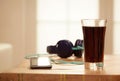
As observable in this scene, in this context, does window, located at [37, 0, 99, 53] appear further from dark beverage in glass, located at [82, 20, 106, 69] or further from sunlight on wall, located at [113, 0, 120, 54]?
dark beverage in glass, located at [82, 20, 106, 69]

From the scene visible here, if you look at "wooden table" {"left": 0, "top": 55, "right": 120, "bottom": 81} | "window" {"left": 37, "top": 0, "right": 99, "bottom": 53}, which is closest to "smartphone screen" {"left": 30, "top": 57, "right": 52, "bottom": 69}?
"wooden table" {"left": 0, "top": 55, "right": 120, "bottom": 81}

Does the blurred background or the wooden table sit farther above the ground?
the blurred background

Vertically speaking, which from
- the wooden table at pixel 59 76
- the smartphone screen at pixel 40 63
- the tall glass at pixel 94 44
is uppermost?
the tall glass at pixel 94 44

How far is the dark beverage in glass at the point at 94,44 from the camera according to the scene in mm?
969

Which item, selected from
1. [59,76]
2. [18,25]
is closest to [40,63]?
[59,76]

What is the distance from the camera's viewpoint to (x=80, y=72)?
0.91 meters

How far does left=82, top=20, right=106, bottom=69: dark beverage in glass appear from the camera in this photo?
38.1 inches

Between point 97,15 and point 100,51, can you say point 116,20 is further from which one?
point 100,51

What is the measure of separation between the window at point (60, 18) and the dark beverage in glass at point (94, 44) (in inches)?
90.7

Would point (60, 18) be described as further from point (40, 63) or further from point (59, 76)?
point (59, 76)

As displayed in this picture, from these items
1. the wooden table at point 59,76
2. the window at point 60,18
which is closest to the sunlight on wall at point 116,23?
the window at point 60,18

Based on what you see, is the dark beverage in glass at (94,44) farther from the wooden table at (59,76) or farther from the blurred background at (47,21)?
the blurred background at (47,21)

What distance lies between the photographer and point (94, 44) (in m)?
0.97

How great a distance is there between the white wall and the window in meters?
0.08
